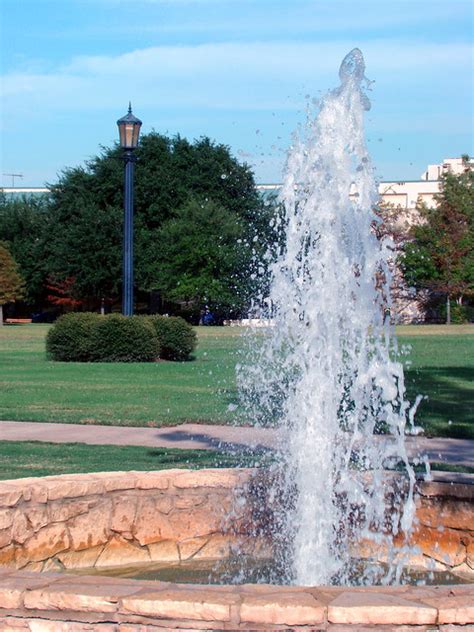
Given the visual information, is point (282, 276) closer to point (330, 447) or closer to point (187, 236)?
point (330, 447)

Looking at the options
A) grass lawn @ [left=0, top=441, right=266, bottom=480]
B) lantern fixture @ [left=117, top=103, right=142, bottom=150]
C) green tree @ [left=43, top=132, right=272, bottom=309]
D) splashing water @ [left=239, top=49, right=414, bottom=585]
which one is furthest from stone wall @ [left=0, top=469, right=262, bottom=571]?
green tree @ [left=43, top=132, right=272, bottom=309]

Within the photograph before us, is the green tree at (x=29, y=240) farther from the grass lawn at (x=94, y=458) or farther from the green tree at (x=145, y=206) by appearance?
the grass lawn at (x=94, y=458)

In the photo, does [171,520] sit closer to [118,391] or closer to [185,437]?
[185,437]

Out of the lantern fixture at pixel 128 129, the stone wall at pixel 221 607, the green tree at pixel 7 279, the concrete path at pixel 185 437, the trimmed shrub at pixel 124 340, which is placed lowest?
the concrete path at pixel 185 437

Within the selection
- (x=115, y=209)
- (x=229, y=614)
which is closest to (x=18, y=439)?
(x=229, y=614)

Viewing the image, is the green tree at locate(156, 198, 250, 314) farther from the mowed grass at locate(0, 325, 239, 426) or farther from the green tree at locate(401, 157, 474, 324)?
the mowed grass at locate(0, 325, 239, 426)

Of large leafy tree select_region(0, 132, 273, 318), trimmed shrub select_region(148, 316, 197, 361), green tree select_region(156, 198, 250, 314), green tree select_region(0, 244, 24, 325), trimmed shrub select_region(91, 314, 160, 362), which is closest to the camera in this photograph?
trimmed shrub select_region(91, 314, 160, 362)

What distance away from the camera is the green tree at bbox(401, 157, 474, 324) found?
156 feet

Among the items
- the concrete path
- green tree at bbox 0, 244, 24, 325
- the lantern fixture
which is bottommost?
the concrete path

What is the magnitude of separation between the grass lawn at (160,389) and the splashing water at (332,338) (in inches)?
199

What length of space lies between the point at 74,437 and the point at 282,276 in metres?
4.79

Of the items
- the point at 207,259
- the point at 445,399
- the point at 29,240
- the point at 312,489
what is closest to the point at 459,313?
the point at 207,259

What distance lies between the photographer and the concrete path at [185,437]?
34.2 ft

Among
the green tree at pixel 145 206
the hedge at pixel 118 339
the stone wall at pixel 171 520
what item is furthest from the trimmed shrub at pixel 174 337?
the green tree at pixel 145 206
